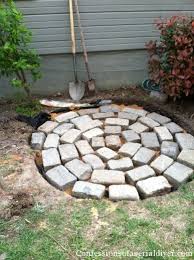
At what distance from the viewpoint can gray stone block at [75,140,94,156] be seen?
415cm

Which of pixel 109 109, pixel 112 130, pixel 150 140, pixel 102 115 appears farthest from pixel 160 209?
pixel 109 109

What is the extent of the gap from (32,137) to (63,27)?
168 centimetres

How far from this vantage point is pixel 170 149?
4160 millimetres

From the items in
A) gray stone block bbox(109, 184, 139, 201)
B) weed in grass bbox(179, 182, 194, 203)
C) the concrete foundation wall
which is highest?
the concrete foundation wall

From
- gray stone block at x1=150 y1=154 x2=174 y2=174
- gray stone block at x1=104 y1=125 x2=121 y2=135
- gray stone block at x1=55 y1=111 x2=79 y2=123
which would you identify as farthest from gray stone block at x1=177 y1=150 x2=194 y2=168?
gray stone block at x1=55 y1=111 x2=79 y2=123

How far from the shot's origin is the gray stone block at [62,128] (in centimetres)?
452

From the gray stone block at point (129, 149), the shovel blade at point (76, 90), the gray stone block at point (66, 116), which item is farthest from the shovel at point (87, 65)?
the gray stone block at point (129, 149)

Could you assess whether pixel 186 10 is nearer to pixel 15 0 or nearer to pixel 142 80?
pixel 142 80

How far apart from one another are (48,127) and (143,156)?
1.26 metres

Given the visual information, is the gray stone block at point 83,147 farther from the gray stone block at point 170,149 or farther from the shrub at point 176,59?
the shrub at point 176,59

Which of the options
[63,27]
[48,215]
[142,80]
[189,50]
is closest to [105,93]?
[142,80]

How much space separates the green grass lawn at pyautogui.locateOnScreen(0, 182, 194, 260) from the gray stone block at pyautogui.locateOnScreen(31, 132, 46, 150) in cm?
107

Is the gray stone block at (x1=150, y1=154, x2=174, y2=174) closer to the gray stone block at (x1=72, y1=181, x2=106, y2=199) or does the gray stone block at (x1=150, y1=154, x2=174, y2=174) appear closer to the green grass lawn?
the green grass lawn

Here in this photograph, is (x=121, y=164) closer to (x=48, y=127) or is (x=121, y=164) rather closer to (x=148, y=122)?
(x=148, y=122)
